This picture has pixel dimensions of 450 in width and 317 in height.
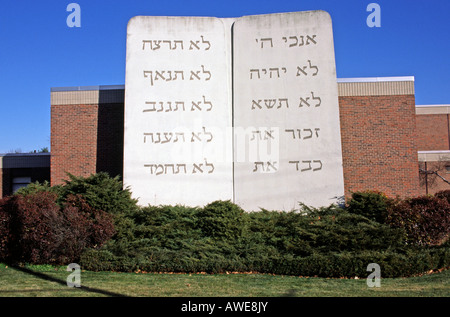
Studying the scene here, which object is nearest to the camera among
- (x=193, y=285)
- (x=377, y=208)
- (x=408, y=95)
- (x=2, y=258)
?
(x=193, y=285)

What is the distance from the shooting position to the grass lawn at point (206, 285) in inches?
349

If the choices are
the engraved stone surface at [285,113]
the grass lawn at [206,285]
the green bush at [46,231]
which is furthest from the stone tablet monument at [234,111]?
the grass lawn at [206,285]

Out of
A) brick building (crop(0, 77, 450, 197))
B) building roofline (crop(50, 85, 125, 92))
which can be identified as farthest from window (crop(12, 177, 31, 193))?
building roofline (crop(50, 85, 125, 92))

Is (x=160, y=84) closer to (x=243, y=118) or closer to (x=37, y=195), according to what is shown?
(x=243, y=118)

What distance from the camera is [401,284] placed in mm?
9930

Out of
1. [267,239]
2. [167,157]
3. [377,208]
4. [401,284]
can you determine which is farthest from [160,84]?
[401,284]

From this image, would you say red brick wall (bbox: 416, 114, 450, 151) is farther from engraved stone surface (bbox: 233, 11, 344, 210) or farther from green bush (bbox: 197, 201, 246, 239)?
green bush (bbox: 197, 201, 246, 239)

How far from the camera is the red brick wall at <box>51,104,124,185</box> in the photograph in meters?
18.8

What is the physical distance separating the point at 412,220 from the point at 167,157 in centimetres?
860

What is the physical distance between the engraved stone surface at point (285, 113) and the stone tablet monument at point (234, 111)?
1.4 inches

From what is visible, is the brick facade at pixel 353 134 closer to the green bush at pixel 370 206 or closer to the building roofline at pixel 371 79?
the building roofline at pixel 371 79

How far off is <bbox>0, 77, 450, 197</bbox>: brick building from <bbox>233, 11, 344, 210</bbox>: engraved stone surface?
7.36 feet

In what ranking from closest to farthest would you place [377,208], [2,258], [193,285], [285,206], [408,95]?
[193,285], [2,258], [377,208], [285,206], [408,95]

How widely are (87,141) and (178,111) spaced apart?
4714 millimetres
